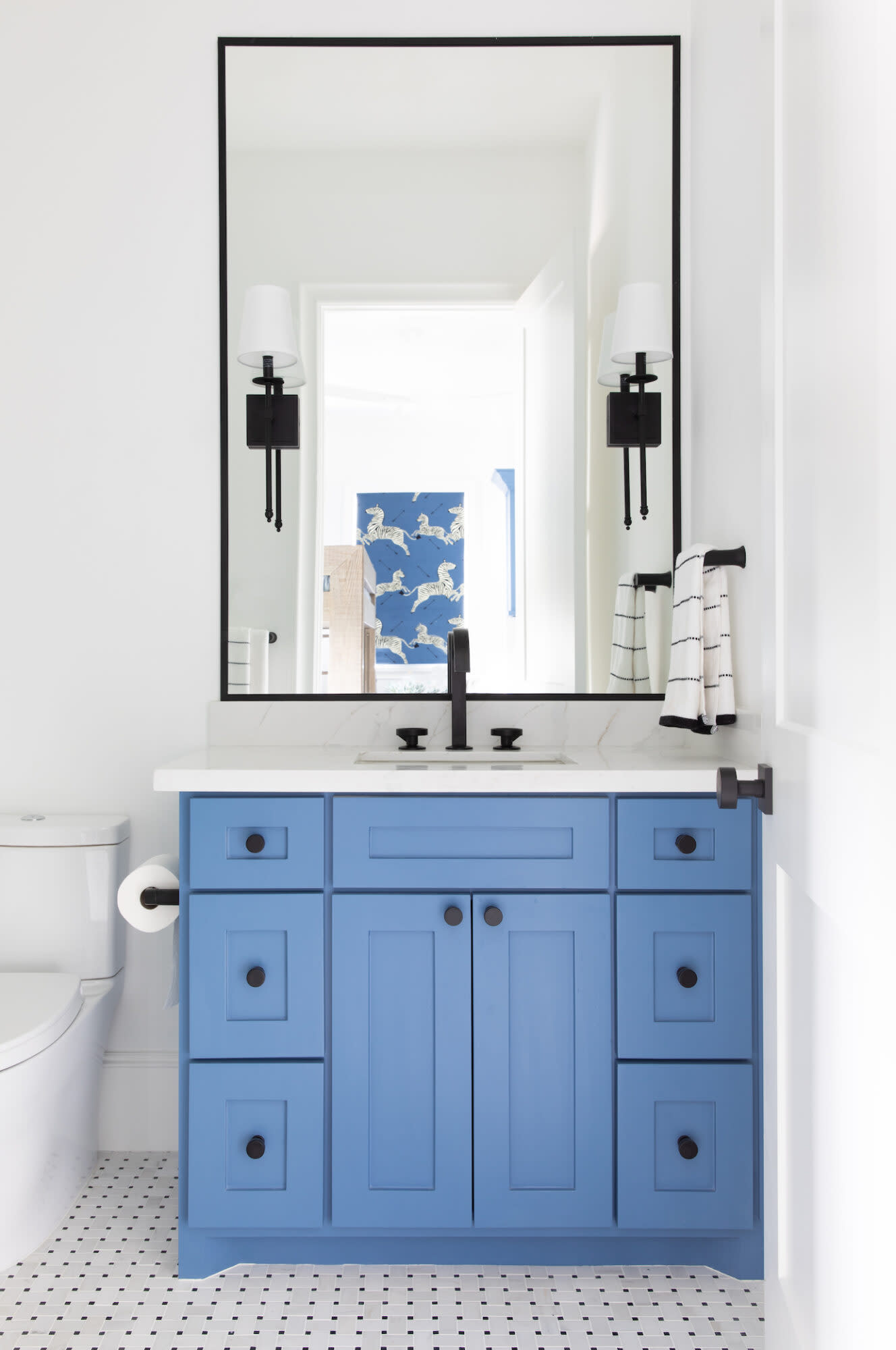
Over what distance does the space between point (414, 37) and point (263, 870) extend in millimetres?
1908

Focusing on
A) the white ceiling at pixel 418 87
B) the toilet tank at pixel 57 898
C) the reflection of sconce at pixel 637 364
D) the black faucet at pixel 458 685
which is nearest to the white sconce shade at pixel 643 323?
the reflection of sconce at pixel 637 364

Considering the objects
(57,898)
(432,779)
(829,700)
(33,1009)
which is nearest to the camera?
(829,700)

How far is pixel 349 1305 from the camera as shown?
57.5 inches

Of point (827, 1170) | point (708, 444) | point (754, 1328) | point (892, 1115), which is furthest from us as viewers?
point (708, 444)

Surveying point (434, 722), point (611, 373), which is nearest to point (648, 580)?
point (611, 373)

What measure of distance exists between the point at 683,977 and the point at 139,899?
1.02 meters

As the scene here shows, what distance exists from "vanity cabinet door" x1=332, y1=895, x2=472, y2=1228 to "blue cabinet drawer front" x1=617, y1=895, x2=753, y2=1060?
0.29m

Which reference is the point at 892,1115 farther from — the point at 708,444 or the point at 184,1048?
the point at 708,444

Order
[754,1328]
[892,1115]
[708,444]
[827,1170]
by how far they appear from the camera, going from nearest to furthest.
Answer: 1. [892,1115]
2. [827,1170]
3. [754,1328]
4. [708,444]

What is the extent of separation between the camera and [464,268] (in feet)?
6.50

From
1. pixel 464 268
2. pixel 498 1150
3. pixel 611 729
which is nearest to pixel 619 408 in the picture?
pixel 464 268

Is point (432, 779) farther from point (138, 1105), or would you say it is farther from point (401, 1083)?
point (138, 1105)

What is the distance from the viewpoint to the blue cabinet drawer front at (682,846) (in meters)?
1.51

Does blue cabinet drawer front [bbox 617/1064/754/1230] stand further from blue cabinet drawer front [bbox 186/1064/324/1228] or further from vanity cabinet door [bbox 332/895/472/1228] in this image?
blue cabinet drawer front [bbox 186/1064/324/1228]
